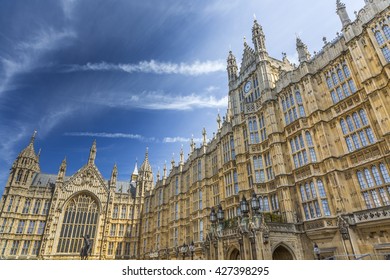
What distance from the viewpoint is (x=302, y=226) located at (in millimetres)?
19969

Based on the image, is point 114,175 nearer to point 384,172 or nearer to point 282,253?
point 282,253

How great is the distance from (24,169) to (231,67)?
4706 centimetres

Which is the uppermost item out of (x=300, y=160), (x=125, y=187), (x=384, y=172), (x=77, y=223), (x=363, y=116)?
(x=125, y=187)

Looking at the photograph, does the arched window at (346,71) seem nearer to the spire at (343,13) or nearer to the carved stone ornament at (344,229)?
the spire at (343,13)

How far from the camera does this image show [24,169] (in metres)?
51.2

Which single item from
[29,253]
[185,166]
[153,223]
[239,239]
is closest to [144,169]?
[153,223]

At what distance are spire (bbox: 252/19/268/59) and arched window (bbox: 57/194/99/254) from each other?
4592 cm

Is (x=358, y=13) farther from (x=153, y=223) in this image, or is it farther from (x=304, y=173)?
(x=153, y=223)

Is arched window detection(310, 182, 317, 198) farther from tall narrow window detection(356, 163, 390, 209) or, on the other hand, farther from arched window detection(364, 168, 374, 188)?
arched window detection(364, 168, 374, 188)

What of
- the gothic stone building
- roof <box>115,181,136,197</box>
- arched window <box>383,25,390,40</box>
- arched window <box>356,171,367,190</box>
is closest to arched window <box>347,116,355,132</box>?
the gothic stone building

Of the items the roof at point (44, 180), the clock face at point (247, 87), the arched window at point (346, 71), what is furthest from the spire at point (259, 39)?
the roof at point (44, 180)

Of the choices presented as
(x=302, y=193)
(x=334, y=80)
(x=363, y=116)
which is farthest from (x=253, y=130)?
(x=363, y=116)

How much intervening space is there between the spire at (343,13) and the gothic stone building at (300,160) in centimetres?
10
